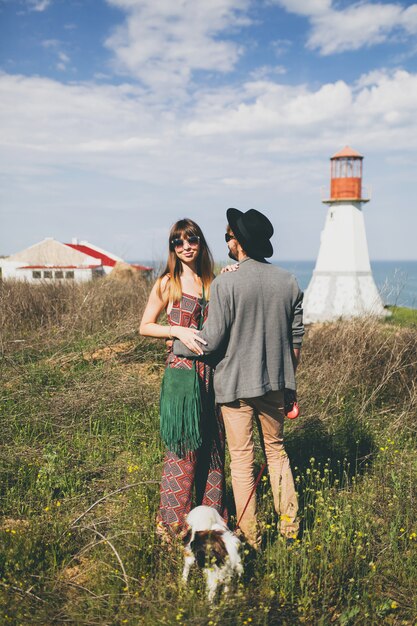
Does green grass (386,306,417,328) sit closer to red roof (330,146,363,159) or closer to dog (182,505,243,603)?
dog (182,505,243,603)

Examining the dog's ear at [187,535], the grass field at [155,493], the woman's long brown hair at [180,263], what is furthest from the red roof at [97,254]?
the dog's ear at [187,535]

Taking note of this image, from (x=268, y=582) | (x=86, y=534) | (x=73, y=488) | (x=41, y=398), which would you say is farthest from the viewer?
(x=41, y=398)

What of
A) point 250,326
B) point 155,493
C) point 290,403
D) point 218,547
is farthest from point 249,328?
point 155,493

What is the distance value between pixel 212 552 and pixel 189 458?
70 centimetres

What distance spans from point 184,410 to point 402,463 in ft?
7.28

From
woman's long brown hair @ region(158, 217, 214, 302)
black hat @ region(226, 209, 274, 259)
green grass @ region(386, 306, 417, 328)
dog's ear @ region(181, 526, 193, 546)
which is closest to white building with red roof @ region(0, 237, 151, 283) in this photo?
green grass @ region(386, 306, 417, 328)

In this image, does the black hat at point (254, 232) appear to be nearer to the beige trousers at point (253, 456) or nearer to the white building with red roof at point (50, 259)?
the beige trousers at point (253, 456)

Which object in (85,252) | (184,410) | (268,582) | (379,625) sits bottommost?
(379,625)

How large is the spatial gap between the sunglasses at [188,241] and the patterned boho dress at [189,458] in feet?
1.02

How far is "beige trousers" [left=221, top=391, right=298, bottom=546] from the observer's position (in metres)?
2.82

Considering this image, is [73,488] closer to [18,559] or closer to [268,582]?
[18,559]

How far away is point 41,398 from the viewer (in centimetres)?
526

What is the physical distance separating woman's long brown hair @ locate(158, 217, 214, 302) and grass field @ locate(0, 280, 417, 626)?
1.45 m

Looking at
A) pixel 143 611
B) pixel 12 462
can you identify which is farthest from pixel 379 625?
pixel 12 462
